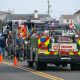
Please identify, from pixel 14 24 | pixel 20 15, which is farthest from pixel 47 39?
pixel 20 15

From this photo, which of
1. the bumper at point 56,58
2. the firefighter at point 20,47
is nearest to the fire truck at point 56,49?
the bumper at point 56,58

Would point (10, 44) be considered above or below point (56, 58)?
above

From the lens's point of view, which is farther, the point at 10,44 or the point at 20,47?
the point at 10,44

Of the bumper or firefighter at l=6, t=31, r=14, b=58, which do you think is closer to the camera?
the bumper

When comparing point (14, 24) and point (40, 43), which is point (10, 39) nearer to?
point (14, 24)

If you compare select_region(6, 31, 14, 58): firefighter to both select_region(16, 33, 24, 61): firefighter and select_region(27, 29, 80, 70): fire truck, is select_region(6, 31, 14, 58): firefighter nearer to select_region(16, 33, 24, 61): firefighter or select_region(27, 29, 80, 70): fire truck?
select_region(16, 33, 24, 61): firefighter

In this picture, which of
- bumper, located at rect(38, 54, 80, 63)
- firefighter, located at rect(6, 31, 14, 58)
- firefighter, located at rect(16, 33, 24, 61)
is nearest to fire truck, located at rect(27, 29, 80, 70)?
bumper, located at rect(38, 54, 80, 63)

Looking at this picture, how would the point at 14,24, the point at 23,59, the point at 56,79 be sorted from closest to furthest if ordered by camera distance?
1. the point at 56,79
2. the point at 23,59
3. the point at 14,24

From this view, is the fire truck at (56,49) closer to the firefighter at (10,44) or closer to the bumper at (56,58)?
the bumper at (56,58)

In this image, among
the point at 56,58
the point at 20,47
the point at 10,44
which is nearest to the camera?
the point at 56,58

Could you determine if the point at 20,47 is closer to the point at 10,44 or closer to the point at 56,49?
the point at 10,44

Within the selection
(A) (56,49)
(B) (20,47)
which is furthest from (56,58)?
(B) (20,47)

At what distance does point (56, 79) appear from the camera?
1575 centimetres

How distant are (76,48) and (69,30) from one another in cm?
134
